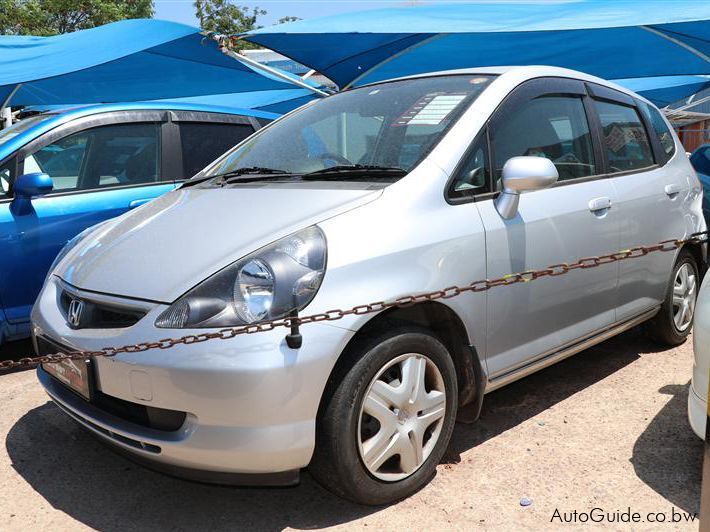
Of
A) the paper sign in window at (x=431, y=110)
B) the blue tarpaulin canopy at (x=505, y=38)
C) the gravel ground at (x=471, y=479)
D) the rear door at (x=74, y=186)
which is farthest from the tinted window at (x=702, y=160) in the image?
the rear door at (x=74, y=186)

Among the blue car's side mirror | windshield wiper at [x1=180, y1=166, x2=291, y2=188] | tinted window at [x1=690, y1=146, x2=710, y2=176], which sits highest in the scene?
windshield wiper at [x1=180, y1=166, x2=291, y2=188]

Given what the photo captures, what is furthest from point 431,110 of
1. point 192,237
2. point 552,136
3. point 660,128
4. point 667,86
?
point 667,86

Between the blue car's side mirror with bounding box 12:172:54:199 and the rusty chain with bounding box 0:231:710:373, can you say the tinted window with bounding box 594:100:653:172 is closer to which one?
the rusty chain with bounding box 0:231:710:373

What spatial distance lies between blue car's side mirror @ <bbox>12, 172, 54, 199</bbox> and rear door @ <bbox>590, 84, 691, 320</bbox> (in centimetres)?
325

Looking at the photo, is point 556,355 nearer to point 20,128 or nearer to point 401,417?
point 401,417

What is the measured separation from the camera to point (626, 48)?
25.1ft

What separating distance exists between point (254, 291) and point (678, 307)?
3101mm

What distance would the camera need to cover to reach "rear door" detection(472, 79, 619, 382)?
2.86 m

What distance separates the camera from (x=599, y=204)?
335 centimetres

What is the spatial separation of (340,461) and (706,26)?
17.8 feet

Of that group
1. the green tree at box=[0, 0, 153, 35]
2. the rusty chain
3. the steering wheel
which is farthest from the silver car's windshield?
the green tree at box=[0, 0, 153, 35]

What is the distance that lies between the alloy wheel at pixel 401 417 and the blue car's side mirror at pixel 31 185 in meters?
2.75

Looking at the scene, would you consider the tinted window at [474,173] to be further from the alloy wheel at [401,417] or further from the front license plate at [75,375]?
the front license plate at [75,375]

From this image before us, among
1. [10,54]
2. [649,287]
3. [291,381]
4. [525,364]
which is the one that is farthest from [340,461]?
[10,54]
